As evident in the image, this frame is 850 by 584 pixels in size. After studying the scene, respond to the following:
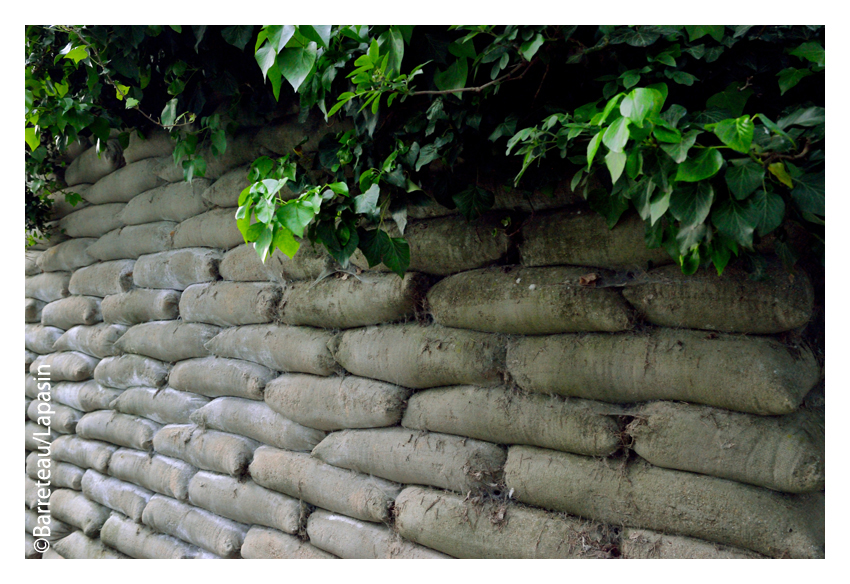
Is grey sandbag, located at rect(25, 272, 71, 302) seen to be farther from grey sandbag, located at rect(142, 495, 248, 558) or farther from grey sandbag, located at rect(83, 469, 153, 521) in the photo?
grey sandbag, located at rect(142, 495, 248, 558)

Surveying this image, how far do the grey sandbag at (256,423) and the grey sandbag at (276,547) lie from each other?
303mm

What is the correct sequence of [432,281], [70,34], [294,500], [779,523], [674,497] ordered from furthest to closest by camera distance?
[294,500] → [70,34] → [432,281] → [674,497] → [779,523]

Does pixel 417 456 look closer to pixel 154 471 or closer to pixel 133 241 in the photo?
pixel 154 471

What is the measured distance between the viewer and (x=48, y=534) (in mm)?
2959

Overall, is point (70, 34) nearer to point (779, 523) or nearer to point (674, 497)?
point (674, 497)

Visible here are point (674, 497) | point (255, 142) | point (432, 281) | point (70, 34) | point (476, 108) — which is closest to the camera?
point (674, 497)

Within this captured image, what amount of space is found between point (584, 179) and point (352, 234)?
0.59 metres

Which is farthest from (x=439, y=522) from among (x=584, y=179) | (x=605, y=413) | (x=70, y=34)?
(x=70, y=34)

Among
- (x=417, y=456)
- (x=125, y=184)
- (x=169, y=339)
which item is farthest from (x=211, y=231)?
(x=417, y=456)

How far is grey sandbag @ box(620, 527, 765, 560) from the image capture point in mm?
1194

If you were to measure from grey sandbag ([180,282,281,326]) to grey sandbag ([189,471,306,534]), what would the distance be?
607 mm

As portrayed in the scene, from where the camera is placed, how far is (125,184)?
2.70m

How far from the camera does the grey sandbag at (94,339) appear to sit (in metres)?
2.77

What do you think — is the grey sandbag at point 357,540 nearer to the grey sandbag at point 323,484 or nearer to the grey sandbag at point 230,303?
the grey sandbag at point 323,484
